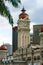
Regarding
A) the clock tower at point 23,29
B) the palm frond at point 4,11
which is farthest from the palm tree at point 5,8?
the clock tower at point 23,29

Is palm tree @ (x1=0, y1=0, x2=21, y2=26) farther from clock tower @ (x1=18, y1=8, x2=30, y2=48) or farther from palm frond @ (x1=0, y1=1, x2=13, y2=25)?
clock tower @ (x1=18, y1=8, x2=30, y2=48)

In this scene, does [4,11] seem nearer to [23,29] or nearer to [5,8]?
[5,8]

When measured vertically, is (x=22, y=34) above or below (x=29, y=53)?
above

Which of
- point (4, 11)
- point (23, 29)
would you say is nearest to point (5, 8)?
point (4, 11)

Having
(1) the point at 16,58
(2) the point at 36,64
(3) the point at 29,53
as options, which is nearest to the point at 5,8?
(2) the point at 36,64

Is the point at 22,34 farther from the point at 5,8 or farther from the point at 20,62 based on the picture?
the point at 5,8

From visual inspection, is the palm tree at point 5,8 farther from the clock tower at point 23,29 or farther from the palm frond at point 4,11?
the clock tower at point 23,29

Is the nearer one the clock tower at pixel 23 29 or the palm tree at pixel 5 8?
the palm tree at pixel 5 8

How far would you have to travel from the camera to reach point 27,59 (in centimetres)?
7388

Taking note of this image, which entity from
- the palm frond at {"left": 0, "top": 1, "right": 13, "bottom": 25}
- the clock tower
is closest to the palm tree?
the palm frond at {"left": 0, "top": 1, "right": 13, "bottom": 25}

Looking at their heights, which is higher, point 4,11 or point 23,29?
point 23,29

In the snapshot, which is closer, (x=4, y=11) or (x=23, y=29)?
(x=4, y=11)

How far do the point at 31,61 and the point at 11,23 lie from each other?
57.9 metres

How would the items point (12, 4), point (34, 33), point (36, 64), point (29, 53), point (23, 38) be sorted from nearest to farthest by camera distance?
point (12, 4)
point (36, 64)
point (29, 53)
point (23, 38)
point (34, 33)
